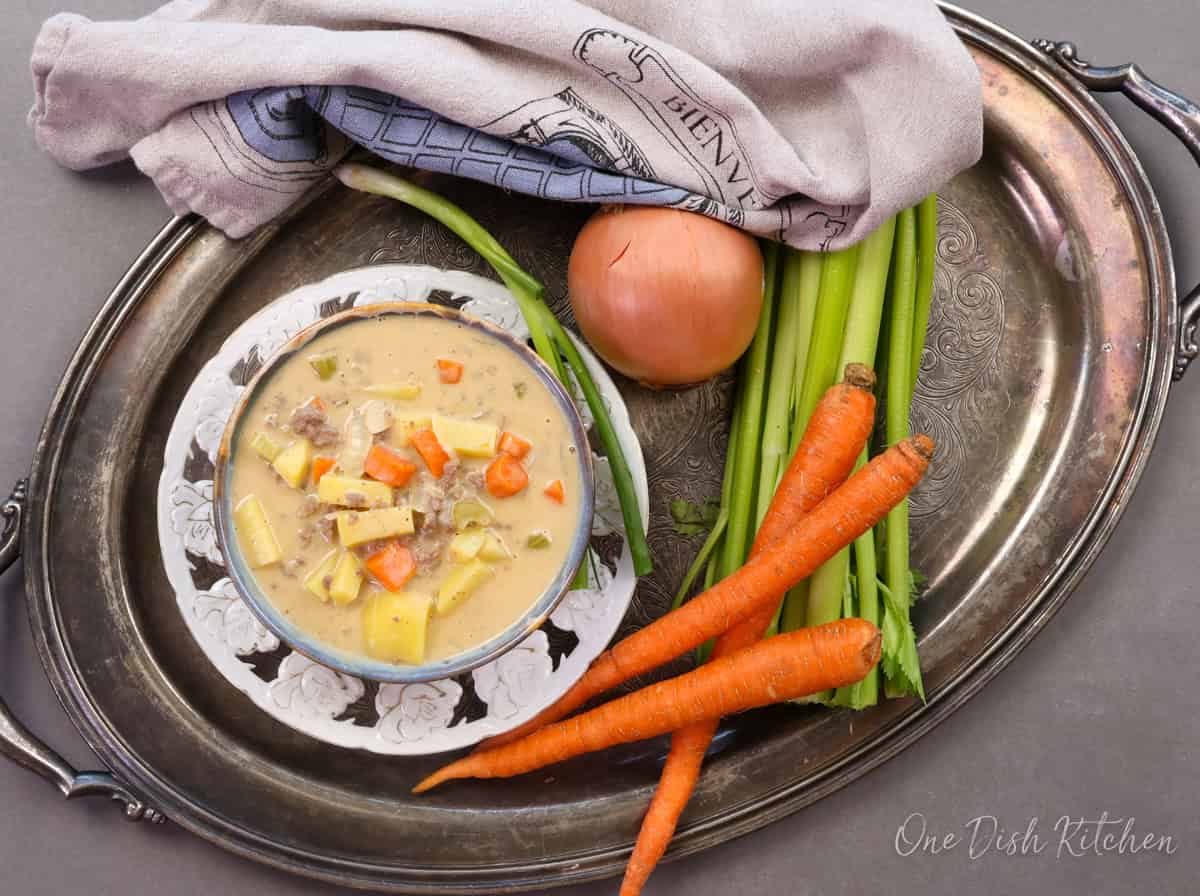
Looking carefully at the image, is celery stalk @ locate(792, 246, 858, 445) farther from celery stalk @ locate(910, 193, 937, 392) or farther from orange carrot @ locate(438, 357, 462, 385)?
orange carrot @ locate(438, 357, 462, 385)

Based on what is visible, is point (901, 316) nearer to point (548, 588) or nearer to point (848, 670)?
point (848, 670)

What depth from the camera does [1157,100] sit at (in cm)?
181

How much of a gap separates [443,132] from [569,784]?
1.29 meters

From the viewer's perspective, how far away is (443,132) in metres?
1.67

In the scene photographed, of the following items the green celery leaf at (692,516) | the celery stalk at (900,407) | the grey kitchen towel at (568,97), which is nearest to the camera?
the grey kitchen towel at (568,97)

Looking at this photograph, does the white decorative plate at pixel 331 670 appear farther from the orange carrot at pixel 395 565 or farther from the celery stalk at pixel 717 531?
the orange carrot at pixel 395 565

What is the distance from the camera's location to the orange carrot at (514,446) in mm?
1532

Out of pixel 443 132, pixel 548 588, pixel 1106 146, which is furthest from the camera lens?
pixel 1106 146

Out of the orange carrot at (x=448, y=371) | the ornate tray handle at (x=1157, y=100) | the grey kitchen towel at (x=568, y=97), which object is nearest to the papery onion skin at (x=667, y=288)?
the grey kitchen towel at (x=568, y=97)

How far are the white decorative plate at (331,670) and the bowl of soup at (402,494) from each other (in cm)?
23

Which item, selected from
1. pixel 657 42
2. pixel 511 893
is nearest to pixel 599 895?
pixel 511 893

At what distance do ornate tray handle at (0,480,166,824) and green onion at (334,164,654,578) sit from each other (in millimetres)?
931

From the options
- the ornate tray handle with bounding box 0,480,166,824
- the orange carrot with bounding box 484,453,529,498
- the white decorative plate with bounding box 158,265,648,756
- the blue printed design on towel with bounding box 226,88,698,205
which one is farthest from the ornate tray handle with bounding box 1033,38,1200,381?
the ornate tray handle with bounding box 0,480,166,824

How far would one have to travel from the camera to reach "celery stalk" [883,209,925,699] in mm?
1703
